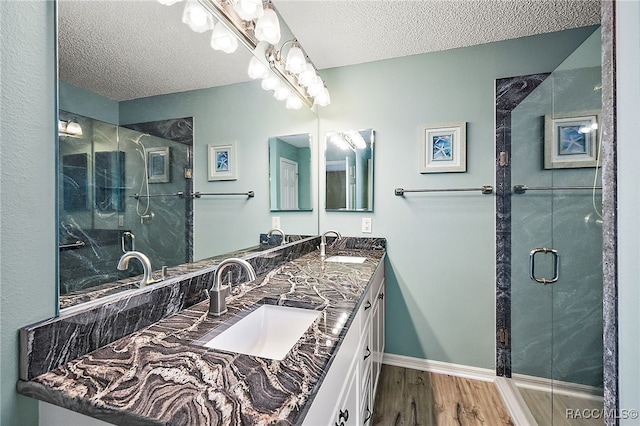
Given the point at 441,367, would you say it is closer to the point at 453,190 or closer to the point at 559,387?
the point at 559,387

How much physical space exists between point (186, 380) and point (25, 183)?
0.57 metres

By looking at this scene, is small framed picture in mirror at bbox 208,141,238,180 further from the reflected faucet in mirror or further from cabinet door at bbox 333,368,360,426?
cabinet door at bbox 333,368,360,426

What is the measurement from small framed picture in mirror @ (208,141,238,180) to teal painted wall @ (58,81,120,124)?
438mm

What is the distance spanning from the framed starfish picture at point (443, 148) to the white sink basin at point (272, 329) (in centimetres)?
161

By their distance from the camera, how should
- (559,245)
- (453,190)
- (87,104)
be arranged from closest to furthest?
1. (87,104)
2. (559,245)
3. (453,190)

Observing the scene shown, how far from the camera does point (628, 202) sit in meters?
0.77

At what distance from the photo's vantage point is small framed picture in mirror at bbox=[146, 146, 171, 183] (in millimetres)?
909

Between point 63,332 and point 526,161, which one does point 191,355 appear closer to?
point 63,332

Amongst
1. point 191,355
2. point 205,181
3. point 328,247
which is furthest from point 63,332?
point 328,247

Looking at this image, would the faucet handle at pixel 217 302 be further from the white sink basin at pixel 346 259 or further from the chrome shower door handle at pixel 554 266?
the chrome shower door handle at pixel 554 266

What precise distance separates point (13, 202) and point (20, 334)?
0.29 metres

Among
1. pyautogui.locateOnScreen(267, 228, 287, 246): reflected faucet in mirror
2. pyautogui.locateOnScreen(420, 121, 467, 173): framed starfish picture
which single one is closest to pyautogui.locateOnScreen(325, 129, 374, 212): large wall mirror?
pyautogui.locateOnScreen(420, 121, 467, 173): framed starfish picture

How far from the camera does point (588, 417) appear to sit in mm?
1155

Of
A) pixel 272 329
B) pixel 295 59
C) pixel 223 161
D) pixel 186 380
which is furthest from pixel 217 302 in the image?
pixel 295 59
